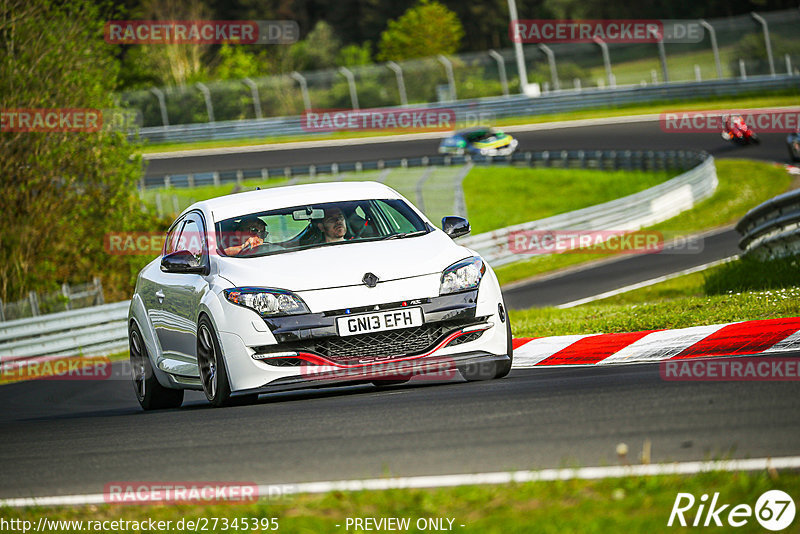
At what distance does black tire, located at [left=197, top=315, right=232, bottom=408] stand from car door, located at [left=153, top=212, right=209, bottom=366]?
17cm

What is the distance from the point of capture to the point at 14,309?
20016mm

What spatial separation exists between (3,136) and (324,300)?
62.4 ft

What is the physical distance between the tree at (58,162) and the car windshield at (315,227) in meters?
17.3

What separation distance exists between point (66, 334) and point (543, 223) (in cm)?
1170

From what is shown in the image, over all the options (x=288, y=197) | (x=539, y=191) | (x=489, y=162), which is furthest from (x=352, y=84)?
(x=288, y=197)

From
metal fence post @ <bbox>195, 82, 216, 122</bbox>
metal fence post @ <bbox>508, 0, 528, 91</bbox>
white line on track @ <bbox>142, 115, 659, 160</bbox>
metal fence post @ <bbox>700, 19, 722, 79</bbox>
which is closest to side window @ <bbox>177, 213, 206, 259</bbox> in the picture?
white line on track @ <bbox>142, 115, 659, 160</bbox>

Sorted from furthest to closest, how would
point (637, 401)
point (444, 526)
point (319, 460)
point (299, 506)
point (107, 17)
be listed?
point (107, 17), point (637, 401), point (319, 460), point (299, 506), point (444, 526)

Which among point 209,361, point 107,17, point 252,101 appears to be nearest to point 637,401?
point 209,361

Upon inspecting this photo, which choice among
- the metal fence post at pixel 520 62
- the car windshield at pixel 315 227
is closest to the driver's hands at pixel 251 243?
the car windshield at pixel 315 227

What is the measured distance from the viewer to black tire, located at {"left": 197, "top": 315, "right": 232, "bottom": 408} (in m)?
7.74

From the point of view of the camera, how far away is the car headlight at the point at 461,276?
7.80 m

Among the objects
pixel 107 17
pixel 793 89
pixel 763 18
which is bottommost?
pixel 793 89

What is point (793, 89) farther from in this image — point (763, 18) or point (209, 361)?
point (209, 361)

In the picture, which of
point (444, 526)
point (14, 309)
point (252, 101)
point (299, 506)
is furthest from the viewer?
point (252, 101)
